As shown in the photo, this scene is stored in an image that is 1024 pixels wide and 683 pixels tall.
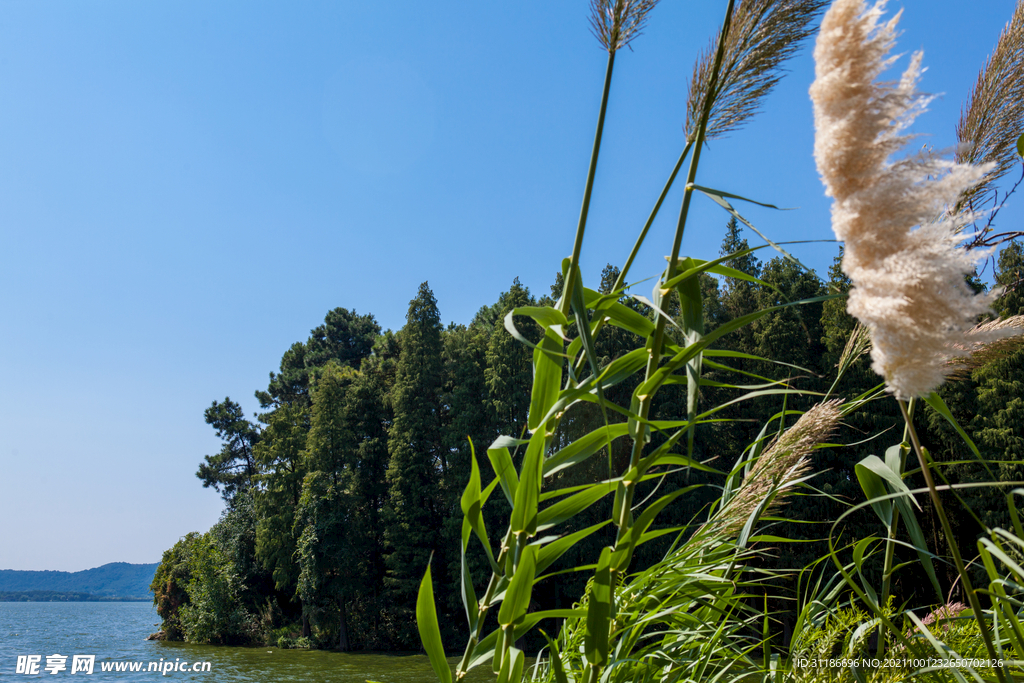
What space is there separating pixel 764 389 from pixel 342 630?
1042 inches

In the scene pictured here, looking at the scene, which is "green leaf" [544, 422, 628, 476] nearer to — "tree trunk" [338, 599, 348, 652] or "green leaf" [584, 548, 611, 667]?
"green leaf" [584, 548, 611, 667]

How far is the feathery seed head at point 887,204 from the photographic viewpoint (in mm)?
691

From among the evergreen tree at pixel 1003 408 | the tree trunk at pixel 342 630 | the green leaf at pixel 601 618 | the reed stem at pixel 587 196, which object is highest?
the evergreen tree at pixel 1003 408

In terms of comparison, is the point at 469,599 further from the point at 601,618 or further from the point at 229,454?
the point at 229,454

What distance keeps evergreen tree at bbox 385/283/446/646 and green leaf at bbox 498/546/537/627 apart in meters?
23.3

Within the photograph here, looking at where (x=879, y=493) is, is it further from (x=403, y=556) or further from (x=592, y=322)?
(x=403, y=556)

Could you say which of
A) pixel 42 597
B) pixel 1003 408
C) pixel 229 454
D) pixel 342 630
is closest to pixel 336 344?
pixel 229 454

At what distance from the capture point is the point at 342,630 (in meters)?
23.9

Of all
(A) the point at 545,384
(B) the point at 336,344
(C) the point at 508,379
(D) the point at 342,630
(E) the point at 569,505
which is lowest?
(D) the point at 342,630

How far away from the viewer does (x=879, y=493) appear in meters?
1.15

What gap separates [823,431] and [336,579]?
1007 inches

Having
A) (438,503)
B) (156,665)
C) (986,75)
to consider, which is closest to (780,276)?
(438,503)

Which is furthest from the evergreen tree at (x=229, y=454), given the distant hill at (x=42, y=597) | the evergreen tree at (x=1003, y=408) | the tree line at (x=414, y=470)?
the distant hill at (x=42, y=597)
